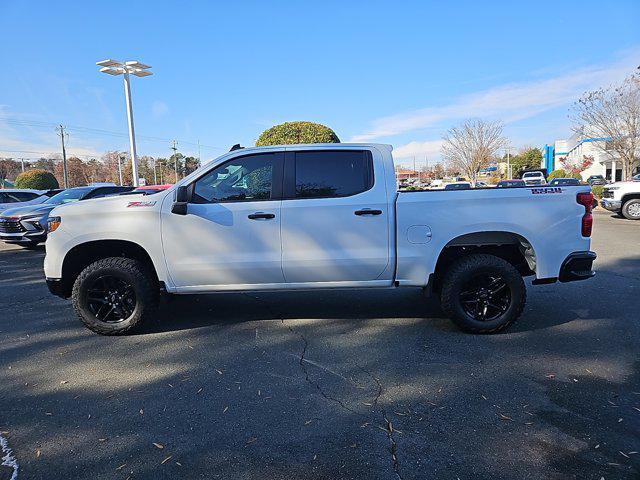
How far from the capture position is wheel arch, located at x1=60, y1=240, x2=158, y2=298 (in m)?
4.70

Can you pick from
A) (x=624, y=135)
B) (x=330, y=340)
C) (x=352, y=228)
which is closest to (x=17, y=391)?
(x=330, y=340)

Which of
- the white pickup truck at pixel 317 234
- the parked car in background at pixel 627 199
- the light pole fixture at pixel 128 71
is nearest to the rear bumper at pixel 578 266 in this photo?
the white pickup truck at pixel 317 234

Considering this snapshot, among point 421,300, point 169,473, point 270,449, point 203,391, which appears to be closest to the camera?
point 169,473

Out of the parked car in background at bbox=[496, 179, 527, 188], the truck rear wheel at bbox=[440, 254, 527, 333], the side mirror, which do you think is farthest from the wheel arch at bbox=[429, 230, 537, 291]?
the side mirror

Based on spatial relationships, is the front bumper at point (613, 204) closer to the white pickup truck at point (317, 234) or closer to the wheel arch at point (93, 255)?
the white pickup truck at point (317, 234)

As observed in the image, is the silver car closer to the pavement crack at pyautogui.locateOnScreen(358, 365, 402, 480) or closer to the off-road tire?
the pavement crack at pyautogui.locateOnScreen(358, 365, 402, 480)

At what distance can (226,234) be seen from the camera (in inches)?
177

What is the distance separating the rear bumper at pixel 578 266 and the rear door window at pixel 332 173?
7.08 ft

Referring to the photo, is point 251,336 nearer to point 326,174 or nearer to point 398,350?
point 398,350

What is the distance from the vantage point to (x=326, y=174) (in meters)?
4.62

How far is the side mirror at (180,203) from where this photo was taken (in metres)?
4.41

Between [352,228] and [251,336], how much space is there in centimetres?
158

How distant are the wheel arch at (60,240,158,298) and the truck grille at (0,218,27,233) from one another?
768 cm

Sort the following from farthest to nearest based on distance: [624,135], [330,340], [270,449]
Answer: [624,135] → [330,340] → [270,449]
